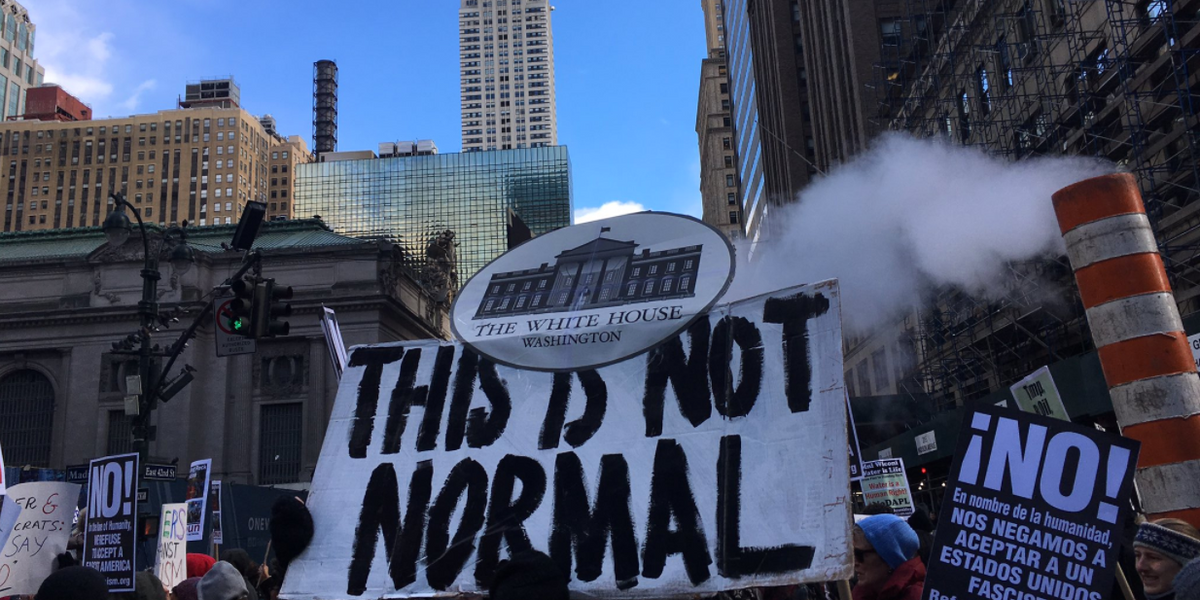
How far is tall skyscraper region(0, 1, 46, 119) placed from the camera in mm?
147875

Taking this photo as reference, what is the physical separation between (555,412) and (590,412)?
0.71 feet

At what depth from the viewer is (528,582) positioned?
3213 millimetres

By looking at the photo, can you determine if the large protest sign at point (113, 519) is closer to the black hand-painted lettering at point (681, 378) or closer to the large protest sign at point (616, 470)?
the large protest sign at point (616, 470)

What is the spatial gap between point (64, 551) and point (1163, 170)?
20051 mm

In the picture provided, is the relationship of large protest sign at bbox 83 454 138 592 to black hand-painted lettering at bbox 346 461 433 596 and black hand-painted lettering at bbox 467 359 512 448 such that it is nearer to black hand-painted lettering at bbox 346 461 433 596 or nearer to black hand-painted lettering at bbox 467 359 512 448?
black hand-painted lettering at bbox 346 461 433 596

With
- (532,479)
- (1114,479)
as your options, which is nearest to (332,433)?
(532,479)

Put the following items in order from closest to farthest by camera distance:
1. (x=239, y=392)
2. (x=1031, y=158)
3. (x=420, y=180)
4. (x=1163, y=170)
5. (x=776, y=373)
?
1. (x=776, y=373)
2. (x=1163, y=170)
3. (x=1031, y=158)
4. (x=239, y=392)
5. (x=420, y=180)

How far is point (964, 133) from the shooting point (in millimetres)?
29922

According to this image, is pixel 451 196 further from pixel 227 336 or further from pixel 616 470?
pixel 616 470

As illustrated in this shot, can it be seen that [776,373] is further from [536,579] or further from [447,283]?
[447,283]

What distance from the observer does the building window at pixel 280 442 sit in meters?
42.3

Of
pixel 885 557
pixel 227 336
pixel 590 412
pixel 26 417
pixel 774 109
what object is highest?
pixel 774 109

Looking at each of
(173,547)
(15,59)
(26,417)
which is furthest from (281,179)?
(173,547)

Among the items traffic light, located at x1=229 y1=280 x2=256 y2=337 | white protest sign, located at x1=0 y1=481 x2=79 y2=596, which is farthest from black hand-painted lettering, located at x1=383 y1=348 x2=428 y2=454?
traffic light, located at x1=229 y1=280 x2=256 y2=337
